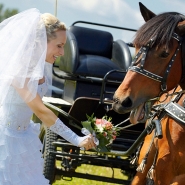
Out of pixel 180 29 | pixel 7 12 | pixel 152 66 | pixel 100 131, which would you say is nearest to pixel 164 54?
pixel 152 66

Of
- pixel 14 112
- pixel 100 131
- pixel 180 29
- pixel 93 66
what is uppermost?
pixel 180 29

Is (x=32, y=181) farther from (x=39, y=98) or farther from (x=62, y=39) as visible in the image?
(x=62, y=39)

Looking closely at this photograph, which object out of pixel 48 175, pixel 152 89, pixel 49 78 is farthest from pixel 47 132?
pixel 152 89

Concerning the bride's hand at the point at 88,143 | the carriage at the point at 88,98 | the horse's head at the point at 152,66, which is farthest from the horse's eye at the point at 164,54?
the carriage at the point at 88,98

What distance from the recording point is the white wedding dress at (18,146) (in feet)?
12.3

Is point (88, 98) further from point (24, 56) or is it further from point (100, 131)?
point (24, 56)

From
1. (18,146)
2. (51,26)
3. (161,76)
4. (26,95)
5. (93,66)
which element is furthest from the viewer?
(93,66)

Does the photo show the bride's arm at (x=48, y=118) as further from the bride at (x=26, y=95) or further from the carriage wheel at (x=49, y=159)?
the carriage wheel at (x=49, y=159)

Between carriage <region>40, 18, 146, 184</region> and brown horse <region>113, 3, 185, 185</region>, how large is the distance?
2.54 feet

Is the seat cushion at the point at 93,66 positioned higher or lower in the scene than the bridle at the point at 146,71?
lower

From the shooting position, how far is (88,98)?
5.89 m

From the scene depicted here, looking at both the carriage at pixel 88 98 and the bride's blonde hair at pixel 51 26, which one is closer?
the bride's blonde hair at pixel 51 26

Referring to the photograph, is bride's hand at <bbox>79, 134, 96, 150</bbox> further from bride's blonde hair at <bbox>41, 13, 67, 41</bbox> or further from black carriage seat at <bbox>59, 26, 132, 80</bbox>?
black carriage seat at <bbox>59, 26, 132, 80</bbox>

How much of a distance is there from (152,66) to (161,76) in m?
0.10
